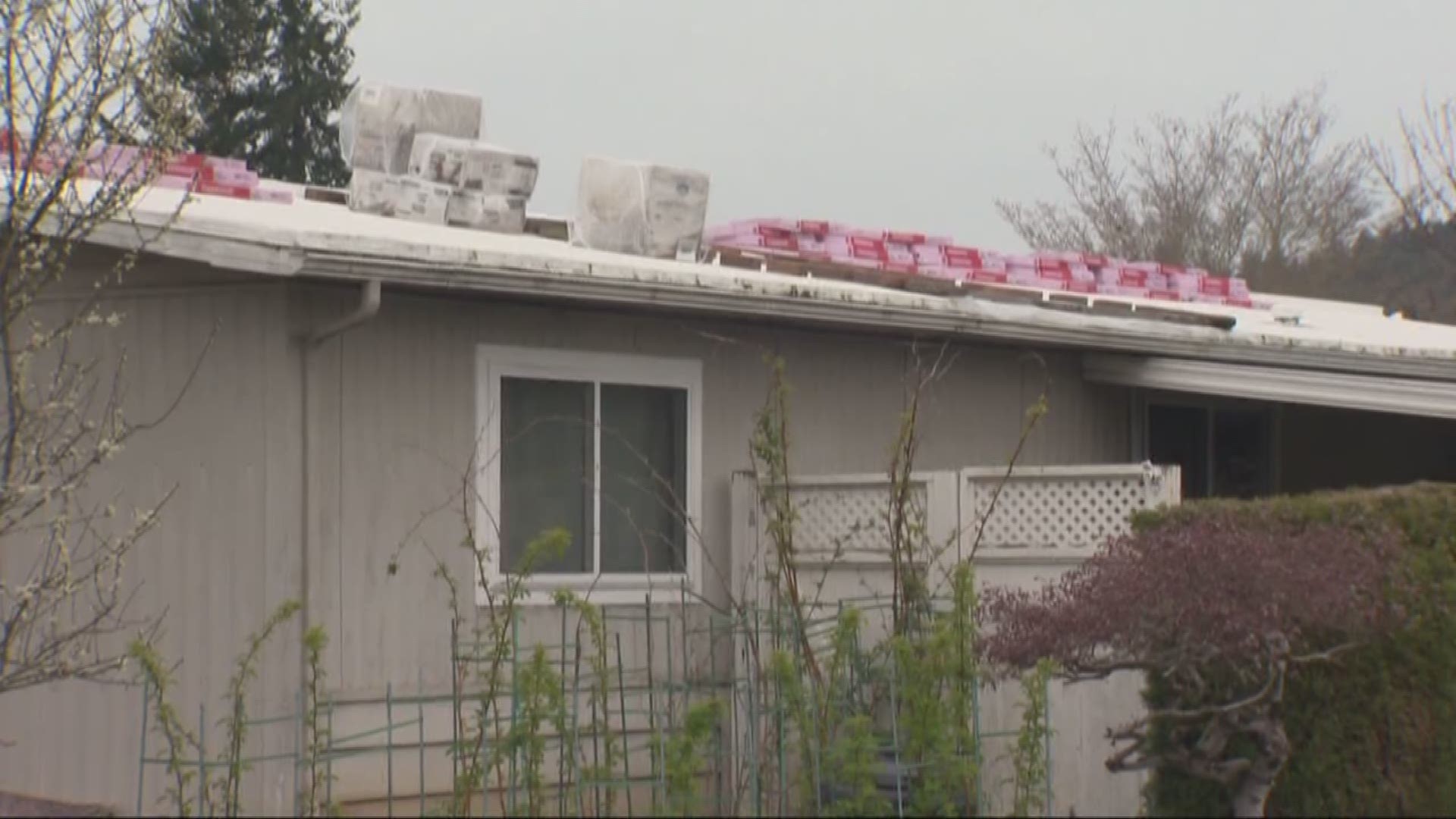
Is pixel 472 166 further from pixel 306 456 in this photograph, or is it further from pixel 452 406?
pixel 306 456

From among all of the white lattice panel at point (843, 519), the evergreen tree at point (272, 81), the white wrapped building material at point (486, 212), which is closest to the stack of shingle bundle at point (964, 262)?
the white wrapped building material at point (486, 212)

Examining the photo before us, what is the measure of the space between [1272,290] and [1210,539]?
2977cm

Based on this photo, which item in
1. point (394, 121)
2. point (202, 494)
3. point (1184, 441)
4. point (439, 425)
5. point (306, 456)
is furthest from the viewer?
point (1184, 441)

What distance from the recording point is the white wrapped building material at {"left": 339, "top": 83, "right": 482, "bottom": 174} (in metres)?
13.6

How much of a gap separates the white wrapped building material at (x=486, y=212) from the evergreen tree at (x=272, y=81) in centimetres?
2070

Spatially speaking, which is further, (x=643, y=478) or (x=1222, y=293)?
(x=1222, y=293)

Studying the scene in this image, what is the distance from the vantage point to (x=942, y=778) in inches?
344

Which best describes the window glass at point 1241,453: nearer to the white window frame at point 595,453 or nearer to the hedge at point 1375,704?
the white window frame at point 595,453

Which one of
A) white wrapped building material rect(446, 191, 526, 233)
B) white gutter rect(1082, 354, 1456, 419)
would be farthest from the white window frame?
white gutter rect(1082, 354, 1456, 419)

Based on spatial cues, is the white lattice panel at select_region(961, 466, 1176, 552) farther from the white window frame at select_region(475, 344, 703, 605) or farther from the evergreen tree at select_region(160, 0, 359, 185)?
the evergreen tree at select_region(160, 0, 359, 185)

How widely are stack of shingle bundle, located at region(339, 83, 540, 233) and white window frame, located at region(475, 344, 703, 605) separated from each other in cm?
248

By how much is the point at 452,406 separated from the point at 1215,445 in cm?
660

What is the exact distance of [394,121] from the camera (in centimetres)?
1377

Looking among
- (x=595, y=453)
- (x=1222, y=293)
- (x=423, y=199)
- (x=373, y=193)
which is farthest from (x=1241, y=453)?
(x=373, y=193)
